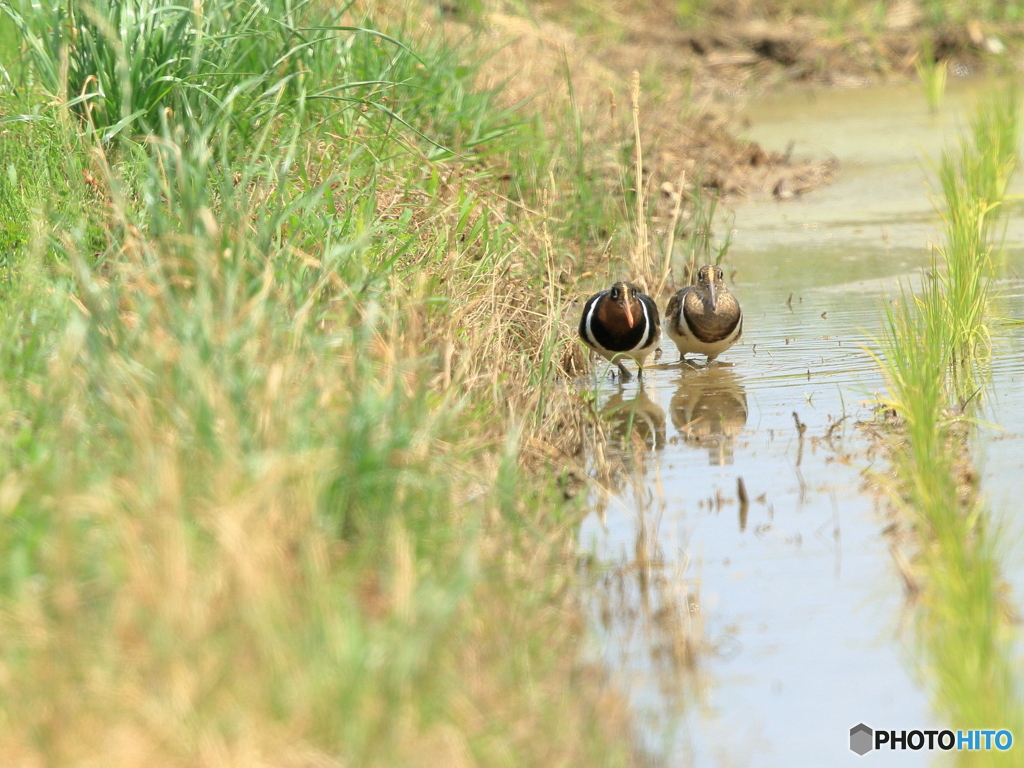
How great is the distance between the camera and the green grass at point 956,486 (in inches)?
106

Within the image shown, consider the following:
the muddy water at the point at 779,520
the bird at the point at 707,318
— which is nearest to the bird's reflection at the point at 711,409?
the muddy water at the point at 779,520

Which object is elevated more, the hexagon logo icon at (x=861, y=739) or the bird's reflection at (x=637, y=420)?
the bird's reflection at (x=637, y=420)

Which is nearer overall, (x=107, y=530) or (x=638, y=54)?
(x=107, y=530)

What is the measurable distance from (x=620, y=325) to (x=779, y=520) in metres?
1.78

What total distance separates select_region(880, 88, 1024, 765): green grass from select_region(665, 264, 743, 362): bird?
659 millimetres

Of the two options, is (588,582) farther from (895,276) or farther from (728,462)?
(895,276)

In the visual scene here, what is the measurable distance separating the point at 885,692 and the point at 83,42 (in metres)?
3.87

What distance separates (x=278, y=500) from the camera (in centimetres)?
288

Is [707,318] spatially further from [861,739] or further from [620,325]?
[861,739]

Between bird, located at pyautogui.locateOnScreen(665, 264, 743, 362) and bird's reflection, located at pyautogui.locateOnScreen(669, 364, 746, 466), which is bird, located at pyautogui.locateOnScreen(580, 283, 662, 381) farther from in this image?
bird's reflection, located at pyautogui.locateOnScreen(669, 364, 746, 466)

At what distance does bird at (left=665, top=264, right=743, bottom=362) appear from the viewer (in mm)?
5945

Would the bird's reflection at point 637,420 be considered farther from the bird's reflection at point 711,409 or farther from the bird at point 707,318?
the bird at point 707,318

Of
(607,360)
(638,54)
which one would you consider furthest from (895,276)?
(638,54)

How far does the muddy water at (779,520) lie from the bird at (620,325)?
0.22 m
